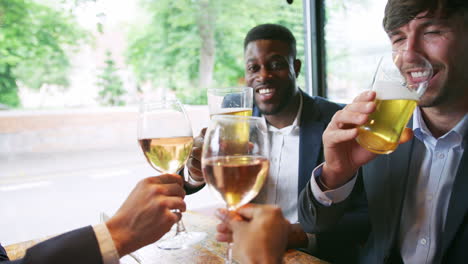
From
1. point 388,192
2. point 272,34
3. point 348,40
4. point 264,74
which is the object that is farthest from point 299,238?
point 348,40

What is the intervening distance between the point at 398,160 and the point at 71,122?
883 cm

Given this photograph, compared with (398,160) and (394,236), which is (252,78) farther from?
(394,236)

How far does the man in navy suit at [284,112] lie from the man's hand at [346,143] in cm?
79

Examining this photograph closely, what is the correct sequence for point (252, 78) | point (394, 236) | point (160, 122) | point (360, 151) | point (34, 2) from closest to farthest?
→ point (160, 122), point (360, 151), point (394, 236), point (252, 78), point (34, 2)

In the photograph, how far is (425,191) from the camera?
4.29ft

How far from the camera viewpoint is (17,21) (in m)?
6.84

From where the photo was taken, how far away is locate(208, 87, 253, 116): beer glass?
4.86 feet

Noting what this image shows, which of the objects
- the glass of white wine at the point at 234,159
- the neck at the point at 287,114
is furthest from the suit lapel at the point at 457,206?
the neck at the point at 287,114

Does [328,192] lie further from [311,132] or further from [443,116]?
[311,132]

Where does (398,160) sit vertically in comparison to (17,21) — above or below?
below

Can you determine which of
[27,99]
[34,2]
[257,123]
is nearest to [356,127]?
[257,123]

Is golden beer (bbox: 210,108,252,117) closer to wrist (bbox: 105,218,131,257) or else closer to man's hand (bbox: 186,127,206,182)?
man's hand (bbox: 186,127,206,182)

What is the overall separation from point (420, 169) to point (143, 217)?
107 cm

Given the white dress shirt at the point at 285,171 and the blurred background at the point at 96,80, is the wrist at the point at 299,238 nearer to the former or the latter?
the white dress shirt at the point at 285,171
